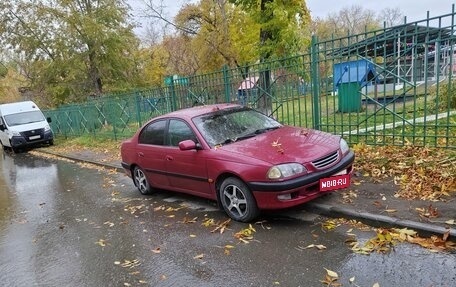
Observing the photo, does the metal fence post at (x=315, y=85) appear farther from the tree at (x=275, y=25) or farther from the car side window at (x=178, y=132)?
the tree at (x=275, y=25)

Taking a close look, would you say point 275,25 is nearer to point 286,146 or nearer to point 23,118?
point 286,146

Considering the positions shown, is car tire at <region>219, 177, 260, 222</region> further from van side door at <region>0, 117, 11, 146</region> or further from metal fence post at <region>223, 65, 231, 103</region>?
van side door at <region>0, 117, 11, 146</region>

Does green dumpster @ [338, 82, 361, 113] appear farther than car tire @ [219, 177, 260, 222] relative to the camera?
Yes

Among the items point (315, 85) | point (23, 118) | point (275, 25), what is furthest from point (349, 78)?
point (23, 118)

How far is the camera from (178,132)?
605cm

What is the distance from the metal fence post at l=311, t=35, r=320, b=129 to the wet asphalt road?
3.11 metres

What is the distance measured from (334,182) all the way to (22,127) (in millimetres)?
16957

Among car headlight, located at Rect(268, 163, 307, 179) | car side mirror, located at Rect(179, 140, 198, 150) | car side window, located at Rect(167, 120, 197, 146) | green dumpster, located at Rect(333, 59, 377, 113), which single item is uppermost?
green dumpster, located at Rect(333, 59, 377, 113)

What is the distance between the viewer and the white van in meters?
17.5

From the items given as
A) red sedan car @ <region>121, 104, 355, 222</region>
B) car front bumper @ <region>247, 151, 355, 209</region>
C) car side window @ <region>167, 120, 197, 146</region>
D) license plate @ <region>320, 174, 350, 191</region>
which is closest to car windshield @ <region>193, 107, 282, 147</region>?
red sedan car @ <region>121, 104, 355, 222</region>

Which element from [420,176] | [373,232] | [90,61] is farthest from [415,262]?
[90,61]

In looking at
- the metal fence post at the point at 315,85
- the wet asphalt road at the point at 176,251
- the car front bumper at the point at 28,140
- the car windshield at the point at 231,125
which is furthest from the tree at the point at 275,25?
the car front bumper at the point at 28,140

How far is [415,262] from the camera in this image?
360cm

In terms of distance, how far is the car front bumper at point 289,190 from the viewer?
4594 mm
